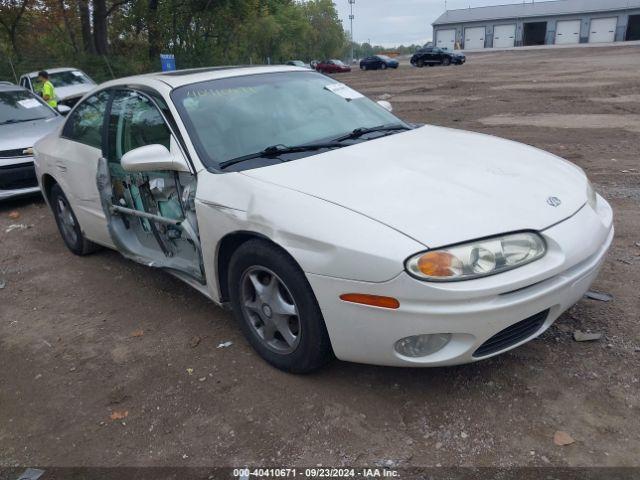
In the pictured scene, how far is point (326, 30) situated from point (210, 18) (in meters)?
56.9

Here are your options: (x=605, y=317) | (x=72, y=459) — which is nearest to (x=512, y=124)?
(x=605, y=317)

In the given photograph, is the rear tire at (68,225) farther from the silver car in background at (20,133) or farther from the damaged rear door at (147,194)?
the silver car in background at (20,133)

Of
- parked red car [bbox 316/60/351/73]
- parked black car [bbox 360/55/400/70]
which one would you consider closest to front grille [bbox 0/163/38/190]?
parked black car [bbox 360/55/400/70]

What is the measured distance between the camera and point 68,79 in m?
14.6

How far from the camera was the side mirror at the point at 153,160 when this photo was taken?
3193 mm

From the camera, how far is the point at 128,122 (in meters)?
3.88

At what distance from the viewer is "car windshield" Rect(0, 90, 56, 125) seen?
785cm

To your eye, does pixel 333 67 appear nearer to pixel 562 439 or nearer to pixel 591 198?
pixel 591 198

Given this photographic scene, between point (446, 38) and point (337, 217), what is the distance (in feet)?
272

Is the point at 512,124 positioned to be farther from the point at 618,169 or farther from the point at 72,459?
the point at 72,459

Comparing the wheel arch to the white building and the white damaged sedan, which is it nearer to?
the white damaged sedan

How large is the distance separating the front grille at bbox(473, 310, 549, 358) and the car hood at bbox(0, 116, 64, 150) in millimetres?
6629

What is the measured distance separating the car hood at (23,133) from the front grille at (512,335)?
6.63 metres

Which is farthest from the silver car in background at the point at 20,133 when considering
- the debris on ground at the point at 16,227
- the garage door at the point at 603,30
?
the garage door at the point at 603,30
